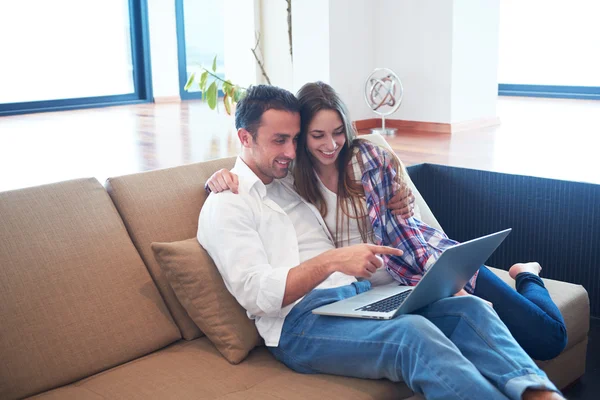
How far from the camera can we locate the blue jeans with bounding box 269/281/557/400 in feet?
5.30

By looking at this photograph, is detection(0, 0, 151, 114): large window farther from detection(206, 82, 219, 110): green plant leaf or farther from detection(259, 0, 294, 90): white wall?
detection(206, 82, 219, 110): green plant leaf

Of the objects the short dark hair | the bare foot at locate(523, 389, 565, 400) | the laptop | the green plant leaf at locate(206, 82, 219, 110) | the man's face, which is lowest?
the bare foot at locate(523, 389, 565, 400)

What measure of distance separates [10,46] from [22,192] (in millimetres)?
6672

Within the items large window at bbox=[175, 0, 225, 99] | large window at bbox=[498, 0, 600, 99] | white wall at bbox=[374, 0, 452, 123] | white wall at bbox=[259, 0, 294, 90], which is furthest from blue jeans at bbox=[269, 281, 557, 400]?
large window at bbox=[175, 0, 225, 99]

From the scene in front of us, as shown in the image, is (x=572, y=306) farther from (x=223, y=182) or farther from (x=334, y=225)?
(x=223, y=182)

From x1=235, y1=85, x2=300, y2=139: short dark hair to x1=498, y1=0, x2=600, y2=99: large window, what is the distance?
6475 millimetres

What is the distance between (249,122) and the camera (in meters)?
2.08

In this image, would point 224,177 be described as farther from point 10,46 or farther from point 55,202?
point 10,46

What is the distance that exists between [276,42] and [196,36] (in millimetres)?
2841

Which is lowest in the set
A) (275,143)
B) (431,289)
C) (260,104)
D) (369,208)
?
(431,289)

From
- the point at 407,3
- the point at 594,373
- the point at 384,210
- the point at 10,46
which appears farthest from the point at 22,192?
the point at 10,46

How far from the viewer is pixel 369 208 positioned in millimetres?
2168

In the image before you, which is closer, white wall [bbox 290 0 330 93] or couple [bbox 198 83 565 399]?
couple [bbox 198 83 565 399]

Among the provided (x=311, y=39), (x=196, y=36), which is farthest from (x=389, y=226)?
(x=196, y=36)
